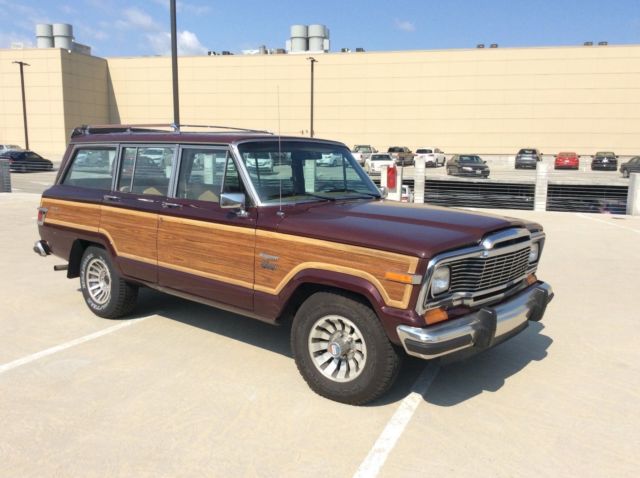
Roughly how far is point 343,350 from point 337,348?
47 mm

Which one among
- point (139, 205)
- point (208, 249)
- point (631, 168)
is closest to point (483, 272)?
point (208, 249)

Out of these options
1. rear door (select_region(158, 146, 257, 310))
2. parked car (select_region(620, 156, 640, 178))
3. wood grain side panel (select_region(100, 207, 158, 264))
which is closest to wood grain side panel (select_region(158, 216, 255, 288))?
rear door (select_region(158, 146, 257, 310))

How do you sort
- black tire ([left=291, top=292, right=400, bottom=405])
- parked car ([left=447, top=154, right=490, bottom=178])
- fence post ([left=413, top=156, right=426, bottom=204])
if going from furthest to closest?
parked car ([left=447, top=154, right=490, bottom=178])
fence post ([left=413, top=156, right=426, bottom=204])
black tire ([left=291, top=292, right=400, bottom=405])

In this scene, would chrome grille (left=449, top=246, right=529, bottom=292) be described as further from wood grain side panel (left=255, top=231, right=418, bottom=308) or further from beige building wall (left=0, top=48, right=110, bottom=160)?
beige building wall (left=0, top=48, right=110, bottom=160)

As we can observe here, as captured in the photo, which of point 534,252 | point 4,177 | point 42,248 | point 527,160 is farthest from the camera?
point 527,160

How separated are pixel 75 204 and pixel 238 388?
3013 millimetres

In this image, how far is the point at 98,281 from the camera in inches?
228

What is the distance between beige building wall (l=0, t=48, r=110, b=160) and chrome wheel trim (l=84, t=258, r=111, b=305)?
5856cm

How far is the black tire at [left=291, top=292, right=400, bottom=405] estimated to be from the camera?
364cm

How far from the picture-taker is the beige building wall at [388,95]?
5584cm

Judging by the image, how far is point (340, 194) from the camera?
490 cm

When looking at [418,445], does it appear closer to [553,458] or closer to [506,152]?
[553,458]

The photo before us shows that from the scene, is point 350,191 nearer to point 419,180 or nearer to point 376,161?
point 419,180

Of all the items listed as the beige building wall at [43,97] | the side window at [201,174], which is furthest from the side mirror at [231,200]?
the beige building wall at [43,97]
